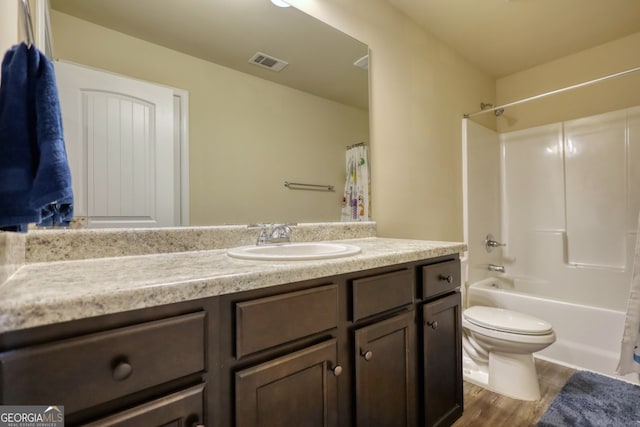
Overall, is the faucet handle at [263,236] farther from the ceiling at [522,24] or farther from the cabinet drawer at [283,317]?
the ceiling at [522,24]

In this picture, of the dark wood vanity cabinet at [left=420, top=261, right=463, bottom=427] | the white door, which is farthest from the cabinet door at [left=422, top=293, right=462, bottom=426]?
the white door

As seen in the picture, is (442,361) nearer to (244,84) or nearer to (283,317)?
(283,317)

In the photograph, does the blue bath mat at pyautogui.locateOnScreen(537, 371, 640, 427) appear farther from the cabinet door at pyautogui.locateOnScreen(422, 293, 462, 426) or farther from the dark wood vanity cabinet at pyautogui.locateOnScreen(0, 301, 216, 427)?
the dark wood vanity cabinet at pyautogui.locateOnScreen(0, 301, 216, 427)

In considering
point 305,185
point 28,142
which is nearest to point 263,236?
point 305,185

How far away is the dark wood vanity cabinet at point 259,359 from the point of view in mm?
490

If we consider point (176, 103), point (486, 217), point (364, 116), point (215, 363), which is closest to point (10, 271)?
point (215, 363)

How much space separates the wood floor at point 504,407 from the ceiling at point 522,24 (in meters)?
2.37

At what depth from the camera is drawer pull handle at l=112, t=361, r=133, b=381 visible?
20.5 inches

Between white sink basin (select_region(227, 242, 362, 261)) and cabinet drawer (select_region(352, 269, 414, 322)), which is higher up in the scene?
white sink basin (select_region(227, 242, 362, 261))

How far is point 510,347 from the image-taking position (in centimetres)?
162

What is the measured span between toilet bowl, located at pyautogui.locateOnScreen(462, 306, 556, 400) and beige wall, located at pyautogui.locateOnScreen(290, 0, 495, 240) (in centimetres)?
64

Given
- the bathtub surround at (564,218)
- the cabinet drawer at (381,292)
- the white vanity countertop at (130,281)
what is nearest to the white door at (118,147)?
the white vanity countertop at (130,281)

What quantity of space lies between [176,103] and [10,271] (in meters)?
0.75

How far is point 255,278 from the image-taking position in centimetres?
69
